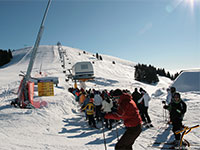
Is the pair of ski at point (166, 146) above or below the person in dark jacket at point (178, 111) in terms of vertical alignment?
below

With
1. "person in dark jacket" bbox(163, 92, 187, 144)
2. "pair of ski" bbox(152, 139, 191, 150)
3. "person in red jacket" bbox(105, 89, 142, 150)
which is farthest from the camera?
"person in dark jacket" bbox(163, 92, 187, 144)

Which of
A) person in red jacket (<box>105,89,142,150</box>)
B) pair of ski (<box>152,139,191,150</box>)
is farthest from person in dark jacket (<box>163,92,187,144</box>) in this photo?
person in red jacket (<box>105,89,142,150</box>)

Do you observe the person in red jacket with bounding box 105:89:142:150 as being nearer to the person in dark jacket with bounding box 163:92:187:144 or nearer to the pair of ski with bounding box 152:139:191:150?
the pair of ski with bounding box 152:139:191:150

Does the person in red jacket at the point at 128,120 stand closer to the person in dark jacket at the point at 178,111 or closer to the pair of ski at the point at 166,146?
the pair of ski at the point at 166,146

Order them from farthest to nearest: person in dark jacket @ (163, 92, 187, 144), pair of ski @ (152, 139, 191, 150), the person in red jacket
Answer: person in dark jacket @ (163, 92, 187, 144)
pair of ski @ (152, 139, 191, 150)
the person in red jacket

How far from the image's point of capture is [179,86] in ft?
68.8

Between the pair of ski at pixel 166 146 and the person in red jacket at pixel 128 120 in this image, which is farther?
the pair of ski at pixel 166 146

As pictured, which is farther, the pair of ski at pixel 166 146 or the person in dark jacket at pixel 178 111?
the person in dark jacket at pixel 178 111

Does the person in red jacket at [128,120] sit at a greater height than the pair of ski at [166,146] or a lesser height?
greater

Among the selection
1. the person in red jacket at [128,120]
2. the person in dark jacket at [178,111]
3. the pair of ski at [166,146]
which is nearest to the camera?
the person in red jacket at [128,120]

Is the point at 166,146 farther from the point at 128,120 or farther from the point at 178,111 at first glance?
the point at 128,120

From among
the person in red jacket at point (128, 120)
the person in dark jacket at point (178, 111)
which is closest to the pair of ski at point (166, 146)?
the person in dark jacket at point (178, 111)

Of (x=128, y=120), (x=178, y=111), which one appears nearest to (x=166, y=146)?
(x=178, y=111)

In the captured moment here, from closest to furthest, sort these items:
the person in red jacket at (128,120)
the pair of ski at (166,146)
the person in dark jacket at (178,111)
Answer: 1. the person in red jacket at (128,120)
2. the pair of ski at (166,146)
3. the person in dark jacket at (178,111)
